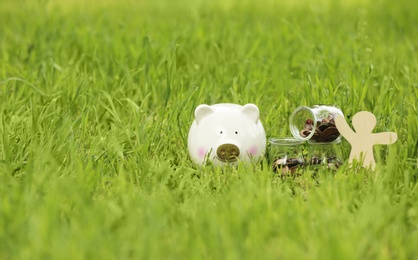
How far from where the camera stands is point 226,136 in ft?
10.4

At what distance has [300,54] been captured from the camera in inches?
205

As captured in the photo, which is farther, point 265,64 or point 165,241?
point 265,64

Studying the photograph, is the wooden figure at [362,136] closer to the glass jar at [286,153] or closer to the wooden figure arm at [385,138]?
the wooden figure arm at [385,138]

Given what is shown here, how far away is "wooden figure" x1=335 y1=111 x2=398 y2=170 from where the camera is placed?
10.4 ft

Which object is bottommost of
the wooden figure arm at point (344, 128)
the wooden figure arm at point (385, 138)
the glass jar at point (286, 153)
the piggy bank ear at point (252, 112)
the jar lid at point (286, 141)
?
the glass jar at point (286, 153)

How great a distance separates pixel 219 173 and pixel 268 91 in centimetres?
140

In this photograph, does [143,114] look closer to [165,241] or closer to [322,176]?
[322,176]

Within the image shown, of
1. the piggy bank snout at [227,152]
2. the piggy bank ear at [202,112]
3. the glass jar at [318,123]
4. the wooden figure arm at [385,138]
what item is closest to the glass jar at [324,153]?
the glass jar at [318,123]

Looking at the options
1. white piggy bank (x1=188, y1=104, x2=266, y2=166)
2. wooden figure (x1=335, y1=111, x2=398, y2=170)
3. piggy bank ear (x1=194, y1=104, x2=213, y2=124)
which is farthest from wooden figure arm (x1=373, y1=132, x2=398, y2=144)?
piggy bank ear (x1=194, y1=104, x2=213, y2=124)

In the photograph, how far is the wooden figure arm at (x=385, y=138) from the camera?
10.4ft

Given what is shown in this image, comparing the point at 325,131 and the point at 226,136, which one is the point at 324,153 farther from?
the point at 226,136

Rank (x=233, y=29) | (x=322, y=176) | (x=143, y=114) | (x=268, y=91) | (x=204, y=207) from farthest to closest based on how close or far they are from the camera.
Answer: (x=233, y=29) → (x=268, y=91) → (x=143, y=114) → (x=322, y=176) → (x=204, y=207)

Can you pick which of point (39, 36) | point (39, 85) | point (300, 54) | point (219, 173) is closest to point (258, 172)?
point (219, 173)

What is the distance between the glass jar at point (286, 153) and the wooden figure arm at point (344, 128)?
21 cm
